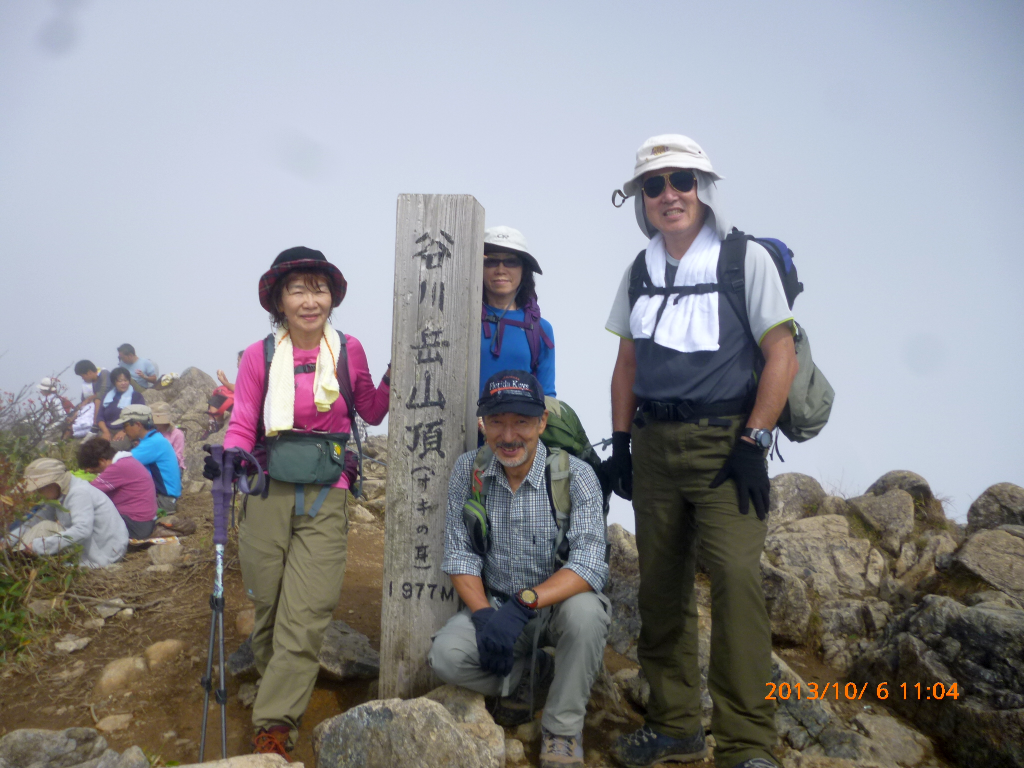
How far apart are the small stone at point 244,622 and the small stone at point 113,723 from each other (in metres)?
1.02

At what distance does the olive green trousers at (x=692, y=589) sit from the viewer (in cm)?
300

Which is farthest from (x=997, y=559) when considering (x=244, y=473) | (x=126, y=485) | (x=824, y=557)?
(x=126, y=485)

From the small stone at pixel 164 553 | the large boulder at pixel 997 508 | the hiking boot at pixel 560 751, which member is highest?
the large boulder at pixel 997 508

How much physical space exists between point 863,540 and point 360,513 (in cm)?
566

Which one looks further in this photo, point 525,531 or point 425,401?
point 425,401

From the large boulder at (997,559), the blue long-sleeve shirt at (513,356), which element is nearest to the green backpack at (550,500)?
Answer: the blue long-sleeve shirt at (513,356)

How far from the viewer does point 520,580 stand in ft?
11.7

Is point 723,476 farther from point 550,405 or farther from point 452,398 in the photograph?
point 452,398

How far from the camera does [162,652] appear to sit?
4820 mm

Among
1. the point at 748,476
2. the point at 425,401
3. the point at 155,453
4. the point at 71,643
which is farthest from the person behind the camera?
the point at 155,453

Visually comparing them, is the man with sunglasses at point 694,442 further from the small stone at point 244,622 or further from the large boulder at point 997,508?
the large boulder at point 997,508

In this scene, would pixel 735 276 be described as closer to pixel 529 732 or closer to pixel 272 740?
pixel 529 732

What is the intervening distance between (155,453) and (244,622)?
13.1 ft

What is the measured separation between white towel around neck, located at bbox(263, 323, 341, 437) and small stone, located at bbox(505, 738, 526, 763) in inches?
83.3
